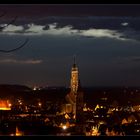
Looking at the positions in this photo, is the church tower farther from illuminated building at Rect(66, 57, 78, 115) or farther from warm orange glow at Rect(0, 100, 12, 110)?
warm orange glow at Rect(0, 100, 12, 110)

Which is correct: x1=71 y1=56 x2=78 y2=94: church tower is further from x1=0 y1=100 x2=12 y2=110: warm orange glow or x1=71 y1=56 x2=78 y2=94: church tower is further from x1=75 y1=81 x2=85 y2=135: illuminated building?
x1=0 y1=100 x2=12 y2=110: warm orange glow

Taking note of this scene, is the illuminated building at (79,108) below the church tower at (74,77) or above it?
below

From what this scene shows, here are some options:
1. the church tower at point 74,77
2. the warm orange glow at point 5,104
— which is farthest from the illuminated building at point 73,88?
the warm orange glow at point 5,104

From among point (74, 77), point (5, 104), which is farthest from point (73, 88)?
point (5, 104)

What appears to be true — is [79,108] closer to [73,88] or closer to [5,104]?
[73,88]

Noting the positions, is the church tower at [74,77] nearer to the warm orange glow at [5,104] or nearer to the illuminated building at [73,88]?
the illuminated building at [73,88]

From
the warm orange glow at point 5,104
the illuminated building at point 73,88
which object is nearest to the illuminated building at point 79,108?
the illuminated building at point 73,88

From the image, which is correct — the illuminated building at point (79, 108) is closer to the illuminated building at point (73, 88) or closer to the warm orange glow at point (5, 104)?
the illuminated building at point (73, 88)

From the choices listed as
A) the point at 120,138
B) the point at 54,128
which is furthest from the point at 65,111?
the point at 120,138

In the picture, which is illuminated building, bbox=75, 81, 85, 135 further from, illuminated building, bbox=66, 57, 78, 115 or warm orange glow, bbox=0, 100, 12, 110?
warm orange glow, bbox=0, 100, 12, 110

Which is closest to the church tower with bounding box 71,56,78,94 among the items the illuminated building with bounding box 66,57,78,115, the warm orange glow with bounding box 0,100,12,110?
the illuminated building with bounding box 66,57,78,115

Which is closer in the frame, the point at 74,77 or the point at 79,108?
the point at 74,77

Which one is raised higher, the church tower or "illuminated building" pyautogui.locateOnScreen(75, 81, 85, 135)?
the church tower
